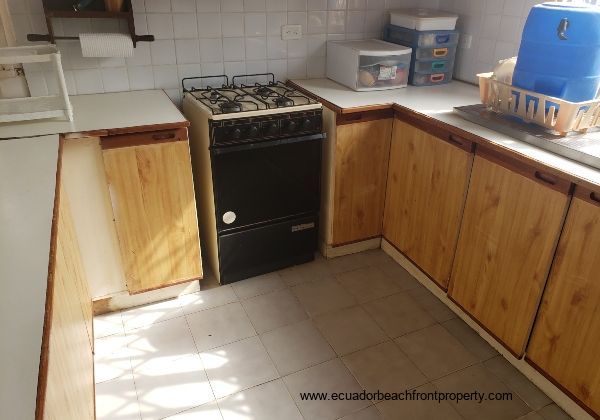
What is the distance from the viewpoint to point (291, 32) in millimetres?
2543

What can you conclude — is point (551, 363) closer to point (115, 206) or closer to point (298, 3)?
point (115, 206)

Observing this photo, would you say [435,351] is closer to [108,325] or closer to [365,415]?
[365,415]

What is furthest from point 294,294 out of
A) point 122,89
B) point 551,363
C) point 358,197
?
point 122,89

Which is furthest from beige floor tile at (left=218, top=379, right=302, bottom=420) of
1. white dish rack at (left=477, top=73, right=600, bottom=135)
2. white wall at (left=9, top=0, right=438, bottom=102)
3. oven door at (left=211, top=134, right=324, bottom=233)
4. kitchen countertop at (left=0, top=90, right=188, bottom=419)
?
white wall at (left=9, top=0, right=438, bottom=102)

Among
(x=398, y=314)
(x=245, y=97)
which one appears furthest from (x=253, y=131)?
(x=398, y=314)

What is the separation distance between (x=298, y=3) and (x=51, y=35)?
123cm

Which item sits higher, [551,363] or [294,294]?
[551,363]

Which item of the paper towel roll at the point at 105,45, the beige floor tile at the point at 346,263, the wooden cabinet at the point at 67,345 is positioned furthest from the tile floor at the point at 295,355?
the paper towel roll at the point at 105,45

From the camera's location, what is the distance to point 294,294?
2291mm

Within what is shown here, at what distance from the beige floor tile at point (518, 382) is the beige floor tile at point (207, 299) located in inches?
46.7

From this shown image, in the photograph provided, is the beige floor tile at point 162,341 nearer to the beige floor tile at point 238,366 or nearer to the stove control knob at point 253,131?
the beige floor tile at point 238,366

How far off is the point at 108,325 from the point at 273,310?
2.45ft

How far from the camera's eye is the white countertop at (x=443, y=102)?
5.05 ft

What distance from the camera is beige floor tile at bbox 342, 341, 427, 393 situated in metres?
1.79
